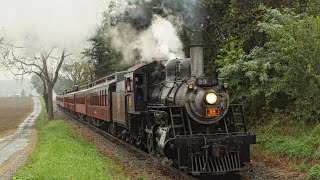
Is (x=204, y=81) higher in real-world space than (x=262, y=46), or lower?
lower

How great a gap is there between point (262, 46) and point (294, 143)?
6224 millimetres

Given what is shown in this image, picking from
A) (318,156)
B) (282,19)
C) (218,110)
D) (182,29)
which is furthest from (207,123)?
(182,29)

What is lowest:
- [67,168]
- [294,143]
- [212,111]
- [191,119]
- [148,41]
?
[67,168]

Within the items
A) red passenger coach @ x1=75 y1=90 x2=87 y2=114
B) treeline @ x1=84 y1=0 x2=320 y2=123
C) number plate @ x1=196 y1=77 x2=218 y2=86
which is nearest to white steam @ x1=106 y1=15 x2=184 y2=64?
treeline @ x1=84 y1=0 x2=320 y2=123

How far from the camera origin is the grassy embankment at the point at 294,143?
1084 cm

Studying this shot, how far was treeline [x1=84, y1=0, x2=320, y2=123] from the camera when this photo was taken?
Answer: 40.5 ft

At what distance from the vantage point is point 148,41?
1931cm

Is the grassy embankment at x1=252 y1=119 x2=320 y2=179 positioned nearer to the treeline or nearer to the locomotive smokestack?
the treeline

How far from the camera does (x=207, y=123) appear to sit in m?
10.7

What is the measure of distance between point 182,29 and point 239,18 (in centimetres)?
324

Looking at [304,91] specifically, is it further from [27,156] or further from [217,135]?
[27,156]

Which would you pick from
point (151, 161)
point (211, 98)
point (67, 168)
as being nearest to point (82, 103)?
point (151, 161)

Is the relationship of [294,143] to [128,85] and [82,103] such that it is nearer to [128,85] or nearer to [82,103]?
[128,85]

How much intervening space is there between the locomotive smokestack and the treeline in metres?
2.97
